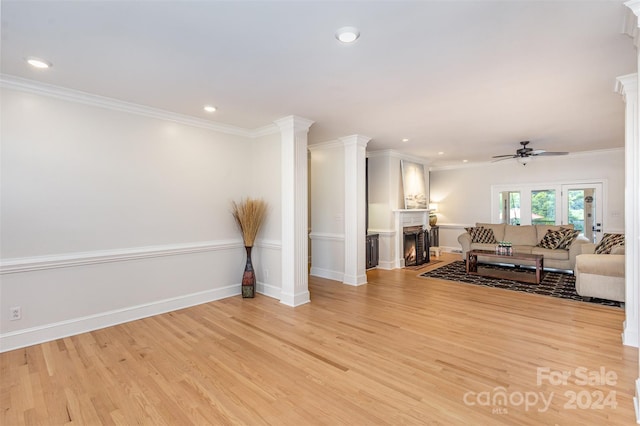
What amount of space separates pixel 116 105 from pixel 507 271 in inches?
283

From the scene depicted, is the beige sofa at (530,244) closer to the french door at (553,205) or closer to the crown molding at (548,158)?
the french door at (553,205)

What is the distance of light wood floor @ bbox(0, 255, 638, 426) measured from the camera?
6.65 feet

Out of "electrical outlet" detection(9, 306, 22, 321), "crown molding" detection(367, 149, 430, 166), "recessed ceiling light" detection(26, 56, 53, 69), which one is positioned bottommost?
"electrical outlet" detection(9, 306, 22, 321)

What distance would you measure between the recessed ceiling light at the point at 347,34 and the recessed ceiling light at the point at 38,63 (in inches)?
98.6

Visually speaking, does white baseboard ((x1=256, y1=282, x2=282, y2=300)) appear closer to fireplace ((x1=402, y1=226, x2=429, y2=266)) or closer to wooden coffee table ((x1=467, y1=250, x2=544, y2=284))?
fireplace ((x1=402, y1=226, x2=429, y2=266))

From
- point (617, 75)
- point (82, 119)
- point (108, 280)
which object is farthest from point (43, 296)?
point (617, 75)

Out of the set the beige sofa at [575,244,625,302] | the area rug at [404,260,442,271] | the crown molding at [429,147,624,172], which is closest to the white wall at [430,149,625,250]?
the crown molding at [429,147,624,172]

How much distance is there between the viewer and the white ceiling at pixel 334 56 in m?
1.98

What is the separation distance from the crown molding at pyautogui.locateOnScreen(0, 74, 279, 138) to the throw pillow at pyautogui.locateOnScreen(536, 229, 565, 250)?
19.4 ft

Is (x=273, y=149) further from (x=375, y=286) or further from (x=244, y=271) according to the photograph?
(x=375, y=286)

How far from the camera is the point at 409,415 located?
199 centimetres

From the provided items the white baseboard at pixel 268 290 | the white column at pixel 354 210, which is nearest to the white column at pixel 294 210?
the white baseboard at pixel 268 290

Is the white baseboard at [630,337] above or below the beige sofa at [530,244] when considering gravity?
below

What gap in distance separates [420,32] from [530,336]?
10.2 feet
